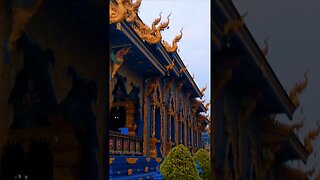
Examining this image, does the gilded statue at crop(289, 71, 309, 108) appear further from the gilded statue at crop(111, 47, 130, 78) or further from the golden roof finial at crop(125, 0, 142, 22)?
the golden roof finial at crop(125, 0, 142, 22)

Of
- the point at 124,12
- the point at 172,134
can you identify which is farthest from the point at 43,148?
the point at 172,134

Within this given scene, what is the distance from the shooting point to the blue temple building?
18.4ft

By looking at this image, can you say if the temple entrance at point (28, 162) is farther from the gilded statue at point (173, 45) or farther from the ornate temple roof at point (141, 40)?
the gilded statue at point (173, 45)

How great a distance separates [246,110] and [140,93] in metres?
6.82

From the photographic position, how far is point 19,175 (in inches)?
38.9

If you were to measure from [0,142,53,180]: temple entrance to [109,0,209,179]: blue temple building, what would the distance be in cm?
293

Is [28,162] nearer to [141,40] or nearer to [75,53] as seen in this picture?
[75,53]

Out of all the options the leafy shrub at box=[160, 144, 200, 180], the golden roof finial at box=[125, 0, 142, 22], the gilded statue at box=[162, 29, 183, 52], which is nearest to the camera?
the golden roof finial at box=[125, 0, 142, 22]

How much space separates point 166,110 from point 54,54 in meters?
8.95

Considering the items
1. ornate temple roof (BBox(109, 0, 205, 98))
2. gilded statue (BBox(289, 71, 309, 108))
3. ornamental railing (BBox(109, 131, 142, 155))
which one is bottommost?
ornamental railing (BBox(109, 131, 142, 155))

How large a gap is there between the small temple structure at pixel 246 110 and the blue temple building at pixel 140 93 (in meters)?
3.13

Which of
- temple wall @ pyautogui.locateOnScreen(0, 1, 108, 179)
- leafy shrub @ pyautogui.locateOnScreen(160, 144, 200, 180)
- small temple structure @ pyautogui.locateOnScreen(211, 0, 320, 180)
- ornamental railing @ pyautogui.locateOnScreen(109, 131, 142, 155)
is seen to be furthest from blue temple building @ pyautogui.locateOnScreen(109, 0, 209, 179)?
small temple structure @ pyautogui.locateOnScreen(211, 0, 320, 180)

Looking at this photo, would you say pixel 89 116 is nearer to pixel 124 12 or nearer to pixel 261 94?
pixel 261 94

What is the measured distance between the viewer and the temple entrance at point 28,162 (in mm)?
912
